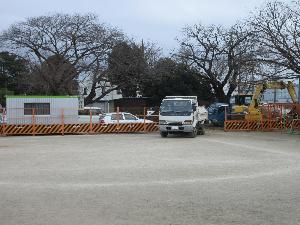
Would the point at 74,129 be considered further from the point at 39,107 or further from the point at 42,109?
the point at 39,107

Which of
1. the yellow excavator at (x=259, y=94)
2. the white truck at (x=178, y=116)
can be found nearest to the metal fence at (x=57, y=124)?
the white truck at (x=178, y=116)

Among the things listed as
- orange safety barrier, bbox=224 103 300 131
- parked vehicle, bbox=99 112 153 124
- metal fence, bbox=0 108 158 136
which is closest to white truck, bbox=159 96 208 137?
metal fence, bbox=0 108 158 136

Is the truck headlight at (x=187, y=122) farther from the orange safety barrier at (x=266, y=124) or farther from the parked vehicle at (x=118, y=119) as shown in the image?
the orange safety barrier at (x=266, y=124)

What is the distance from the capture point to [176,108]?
27.1 meters

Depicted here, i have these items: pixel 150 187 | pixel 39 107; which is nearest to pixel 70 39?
pixel 39 107

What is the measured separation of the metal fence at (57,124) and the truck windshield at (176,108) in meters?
4.37

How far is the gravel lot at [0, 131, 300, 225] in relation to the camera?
795 centimetres

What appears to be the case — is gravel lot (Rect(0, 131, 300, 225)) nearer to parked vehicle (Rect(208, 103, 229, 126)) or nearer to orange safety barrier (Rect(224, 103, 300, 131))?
orange safety barrier (Rect(224, 103, 300, 131))

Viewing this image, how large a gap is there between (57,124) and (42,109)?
1621mm

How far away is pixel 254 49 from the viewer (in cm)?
3541

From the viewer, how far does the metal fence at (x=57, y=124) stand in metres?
30.3

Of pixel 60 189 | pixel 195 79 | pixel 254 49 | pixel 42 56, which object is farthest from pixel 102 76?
pixel 60 189

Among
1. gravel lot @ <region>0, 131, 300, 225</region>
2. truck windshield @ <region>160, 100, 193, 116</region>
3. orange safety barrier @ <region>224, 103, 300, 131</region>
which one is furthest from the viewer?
orange safety barrier @ <region>224, 103, 300, 131</region>

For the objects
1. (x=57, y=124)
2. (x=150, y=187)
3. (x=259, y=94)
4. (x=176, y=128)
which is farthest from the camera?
(x=259, y=94)
